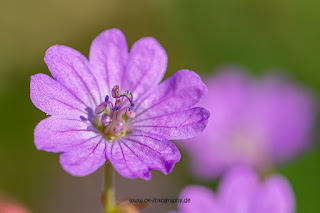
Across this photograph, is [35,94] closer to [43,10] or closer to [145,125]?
[145,125]

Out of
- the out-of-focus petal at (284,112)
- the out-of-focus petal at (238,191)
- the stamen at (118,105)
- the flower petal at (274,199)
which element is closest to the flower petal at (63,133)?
the stamen at (118,105)

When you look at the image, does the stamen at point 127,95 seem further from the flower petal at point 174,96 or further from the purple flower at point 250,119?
the purple flower at point 250,119

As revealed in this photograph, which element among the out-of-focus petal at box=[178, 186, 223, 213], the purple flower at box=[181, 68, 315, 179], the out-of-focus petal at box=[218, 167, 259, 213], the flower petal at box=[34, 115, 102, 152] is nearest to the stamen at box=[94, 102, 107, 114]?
the flower petal at box=[34, 115, 102, 152]

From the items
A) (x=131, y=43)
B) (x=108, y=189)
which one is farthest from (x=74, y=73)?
(x=131, y=43)

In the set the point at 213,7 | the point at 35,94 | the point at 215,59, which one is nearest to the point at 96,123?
the point at 35,94

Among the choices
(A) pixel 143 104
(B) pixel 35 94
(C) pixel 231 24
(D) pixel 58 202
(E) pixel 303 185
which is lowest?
(B) pixel 35 94

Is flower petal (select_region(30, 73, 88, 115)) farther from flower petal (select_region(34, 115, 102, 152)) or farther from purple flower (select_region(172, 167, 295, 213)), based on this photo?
purple flower (select_region(172, 167, 295, 213))

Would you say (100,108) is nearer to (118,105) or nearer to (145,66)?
(118,105)
